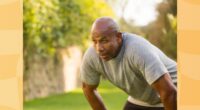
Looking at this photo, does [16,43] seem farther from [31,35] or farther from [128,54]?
[31,35]

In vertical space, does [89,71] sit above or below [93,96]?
above

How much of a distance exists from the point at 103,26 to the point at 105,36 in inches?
2.4

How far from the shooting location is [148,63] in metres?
3.52

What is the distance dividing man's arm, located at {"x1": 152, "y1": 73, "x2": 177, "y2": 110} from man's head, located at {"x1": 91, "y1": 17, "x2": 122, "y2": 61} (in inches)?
14.8

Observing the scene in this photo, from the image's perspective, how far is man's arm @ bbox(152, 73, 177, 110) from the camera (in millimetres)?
3311

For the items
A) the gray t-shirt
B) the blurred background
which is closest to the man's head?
the gray t-shirt

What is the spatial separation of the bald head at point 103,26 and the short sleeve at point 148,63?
21 centimetres

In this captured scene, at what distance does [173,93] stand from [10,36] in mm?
1317

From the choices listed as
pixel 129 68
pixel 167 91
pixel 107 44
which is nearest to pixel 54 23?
pixel 129 68

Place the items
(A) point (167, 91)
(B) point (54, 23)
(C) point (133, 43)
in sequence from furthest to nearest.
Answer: (B) point (54, 23) → (C) point (133, 43) → (A) point (167, 91)

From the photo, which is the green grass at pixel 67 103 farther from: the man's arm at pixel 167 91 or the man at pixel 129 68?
the man's arm at pixel 167 91

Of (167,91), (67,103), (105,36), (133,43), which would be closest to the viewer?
(167,91)

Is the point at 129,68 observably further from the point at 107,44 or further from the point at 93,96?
the point at 93,96

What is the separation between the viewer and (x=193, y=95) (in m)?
2.21
